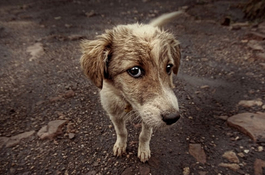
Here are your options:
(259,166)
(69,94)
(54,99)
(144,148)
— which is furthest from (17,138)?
(259,166)

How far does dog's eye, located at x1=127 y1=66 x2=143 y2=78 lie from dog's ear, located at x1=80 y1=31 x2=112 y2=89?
0.37m

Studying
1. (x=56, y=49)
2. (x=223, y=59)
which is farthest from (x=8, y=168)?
(x=223, y=59)

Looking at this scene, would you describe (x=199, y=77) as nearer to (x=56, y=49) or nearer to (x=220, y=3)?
(x=56, y=49)

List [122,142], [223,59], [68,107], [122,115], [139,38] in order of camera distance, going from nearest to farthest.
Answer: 1. [139,38]
2. [122,115]
3. [122,142]
4. [68,107]
5. [223,59]

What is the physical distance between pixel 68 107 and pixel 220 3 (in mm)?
8518

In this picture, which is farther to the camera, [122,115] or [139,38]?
[122,115]

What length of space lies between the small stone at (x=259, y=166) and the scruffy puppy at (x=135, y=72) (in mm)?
1515

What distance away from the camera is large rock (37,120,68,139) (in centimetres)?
355

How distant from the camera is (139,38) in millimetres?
2510

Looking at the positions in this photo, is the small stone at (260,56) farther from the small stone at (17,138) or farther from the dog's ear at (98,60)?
the small stone at (17,138)

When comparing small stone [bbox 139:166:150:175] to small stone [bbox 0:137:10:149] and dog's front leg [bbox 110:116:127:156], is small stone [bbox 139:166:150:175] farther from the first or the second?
small stone [bbox 0:137:10:149]

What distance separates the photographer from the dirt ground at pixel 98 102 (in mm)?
3137

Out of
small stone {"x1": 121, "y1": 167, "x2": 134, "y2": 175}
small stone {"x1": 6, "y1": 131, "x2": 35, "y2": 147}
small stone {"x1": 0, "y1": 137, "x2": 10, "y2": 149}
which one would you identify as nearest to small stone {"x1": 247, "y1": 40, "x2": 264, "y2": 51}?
small stone {"x1": 121, "y1": 167, "x2": 134, "y2": 175}

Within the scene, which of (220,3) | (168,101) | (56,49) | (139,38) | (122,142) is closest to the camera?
(168,101)
